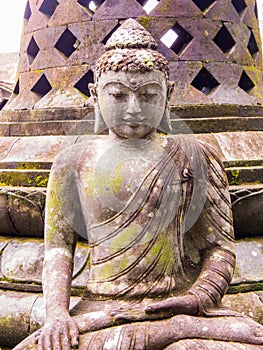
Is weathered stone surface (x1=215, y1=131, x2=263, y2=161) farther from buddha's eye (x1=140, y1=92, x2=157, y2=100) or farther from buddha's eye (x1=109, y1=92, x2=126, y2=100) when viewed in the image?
buddha's eye (x1=109, y1=92, x2=126, y2=100)

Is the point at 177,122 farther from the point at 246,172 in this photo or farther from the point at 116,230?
the point at 116,230

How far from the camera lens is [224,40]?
471 cm

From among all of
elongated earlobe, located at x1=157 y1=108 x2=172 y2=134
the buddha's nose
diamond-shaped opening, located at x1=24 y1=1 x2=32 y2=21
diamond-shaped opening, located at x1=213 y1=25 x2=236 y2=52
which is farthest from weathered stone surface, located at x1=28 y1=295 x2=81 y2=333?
diamond-shaped opening, located at x1=24 y1=1 x2=32 y2=21

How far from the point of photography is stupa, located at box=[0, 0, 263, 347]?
3.61 meters

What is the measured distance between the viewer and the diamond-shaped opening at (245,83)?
4797 mm

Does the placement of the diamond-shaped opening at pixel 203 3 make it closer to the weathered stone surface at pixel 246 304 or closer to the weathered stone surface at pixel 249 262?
the weathered stone surface at pixel 249 262

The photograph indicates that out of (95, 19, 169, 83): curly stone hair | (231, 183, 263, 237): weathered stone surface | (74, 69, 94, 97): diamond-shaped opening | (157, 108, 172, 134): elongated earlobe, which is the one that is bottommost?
(231, 183, 263, 237): weathered stone surface

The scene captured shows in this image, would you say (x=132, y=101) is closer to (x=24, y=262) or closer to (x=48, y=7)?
(x=24, y=262)

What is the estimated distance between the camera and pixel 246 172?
3.80 m

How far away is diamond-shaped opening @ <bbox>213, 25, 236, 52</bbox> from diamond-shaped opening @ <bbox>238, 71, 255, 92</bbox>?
1.00 ft

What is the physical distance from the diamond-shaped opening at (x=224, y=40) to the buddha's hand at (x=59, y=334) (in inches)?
126

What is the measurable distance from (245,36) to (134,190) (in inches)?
112

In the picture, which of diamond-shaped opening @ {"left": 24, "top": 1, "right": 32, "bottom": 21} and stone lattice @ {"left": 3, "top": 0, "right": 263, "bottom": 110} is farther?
diamond-shaped opening @ {"left": 24, "top": 1, "right": 32, "bottom": 21}

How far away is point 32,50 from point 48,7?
47cm
